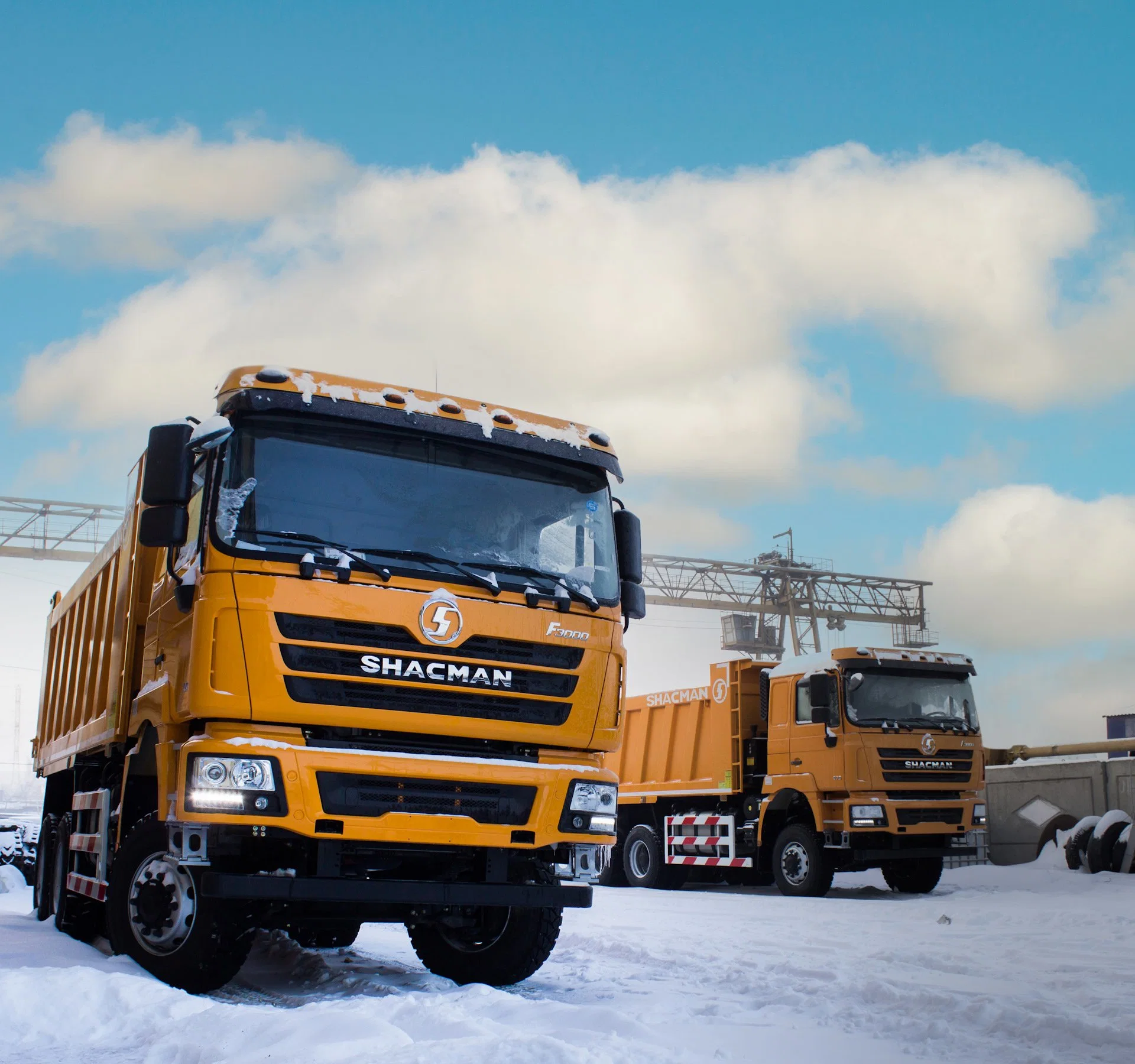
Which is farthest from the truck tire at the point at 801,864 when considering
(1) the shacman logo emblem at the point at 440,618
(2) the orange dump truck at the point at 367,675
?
(1) the shacman logo emblem at the point at 440,618

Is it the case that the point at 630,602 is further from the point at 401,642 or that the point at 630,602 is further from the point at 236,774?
the point at 236,774

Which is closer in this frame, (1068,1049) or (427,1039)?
(427,1039)

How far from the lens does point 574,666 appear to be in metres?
6.99

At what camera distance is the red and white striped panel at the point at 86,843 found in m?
8.01

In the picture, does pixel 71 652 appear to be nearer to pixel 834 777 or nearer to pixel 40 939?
pixel 40 939

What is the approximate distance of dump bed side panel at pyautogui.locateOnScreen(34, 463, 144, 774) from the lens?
27.1ft

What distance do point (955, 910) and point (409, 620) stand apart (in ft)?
28.9

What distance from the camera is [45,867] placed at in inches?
424

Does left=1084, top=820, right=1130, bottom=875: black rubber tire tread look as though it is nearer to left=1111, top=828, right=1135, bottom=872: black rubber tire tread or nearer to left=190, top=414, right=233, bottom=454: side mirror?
left=1111, top=828, right=1135, bottom=872: black rubber tire tread

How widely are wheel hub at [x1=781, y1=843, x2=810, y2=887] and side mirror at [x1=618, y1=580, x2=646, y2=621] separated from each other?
912 centimetres

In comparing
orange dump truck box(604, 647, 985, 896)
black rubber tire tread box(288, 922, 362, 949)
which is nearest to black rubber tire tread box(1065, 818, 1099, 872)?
orange dump truck box(604, 647, 985, 896)

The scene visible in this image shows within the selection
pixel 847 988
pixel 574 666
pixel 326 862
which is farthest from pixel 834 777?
pixel 326 862

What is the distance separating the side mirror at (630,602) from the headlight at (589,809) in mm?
1033

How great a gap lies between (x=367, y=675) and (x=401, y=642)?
24 centimetres
